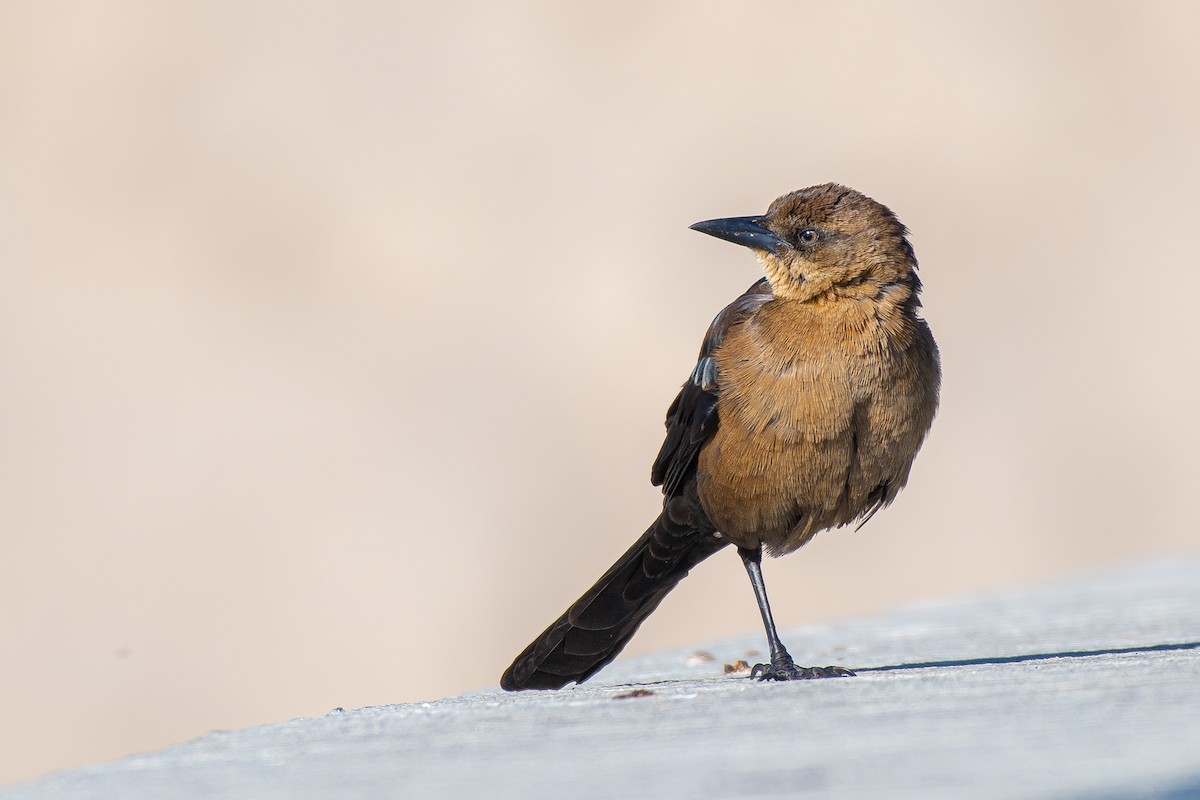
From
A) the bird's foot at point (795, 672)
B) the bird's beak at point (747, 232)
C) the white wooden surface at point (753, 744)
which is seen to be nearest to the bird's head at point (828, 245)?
Answer: the bird's beak at point (747, 232)

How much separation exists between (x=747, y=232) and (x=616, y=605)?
130 centimetres

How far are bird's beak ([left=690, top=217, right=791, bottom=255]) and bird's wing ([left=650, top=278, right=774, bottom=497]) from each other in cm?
16

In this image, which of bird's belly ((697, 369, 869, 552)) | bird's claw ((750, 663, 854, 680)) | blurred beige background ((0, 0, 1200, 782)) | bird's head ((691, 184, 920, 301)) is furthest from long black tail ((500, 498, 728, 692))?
blurred beige background ((0, 0, 1200, 782))

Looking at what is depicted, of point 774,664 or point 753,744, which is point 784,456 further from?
point 753,744

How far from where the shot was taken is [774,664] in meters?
4.36

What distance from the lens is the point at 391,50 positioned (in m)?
18.2

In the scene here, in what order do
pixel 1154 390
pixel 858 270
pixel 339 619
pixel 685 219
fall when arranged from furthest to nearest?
pixel 685 219 → pixel 1154 390 → pixel 339 619 → pixel 858 270

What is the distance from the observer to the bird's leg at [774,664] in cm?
405

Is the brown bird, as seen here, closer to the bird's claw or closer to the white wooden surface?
the bird's claw

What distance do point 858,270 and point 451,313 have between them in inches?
441

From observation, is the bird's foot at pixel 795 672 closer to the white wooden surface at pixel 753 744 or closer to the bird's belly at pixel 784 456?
the white wooden surface at pixel 753 744

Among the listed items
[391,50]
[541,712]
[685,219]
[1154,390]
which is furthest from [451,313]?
[541,712]

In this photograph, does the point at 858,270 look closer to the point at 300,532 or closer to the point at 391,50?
the point at 300,532

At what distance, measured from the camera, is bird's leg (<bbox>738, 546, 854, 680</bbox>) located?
405 cm
